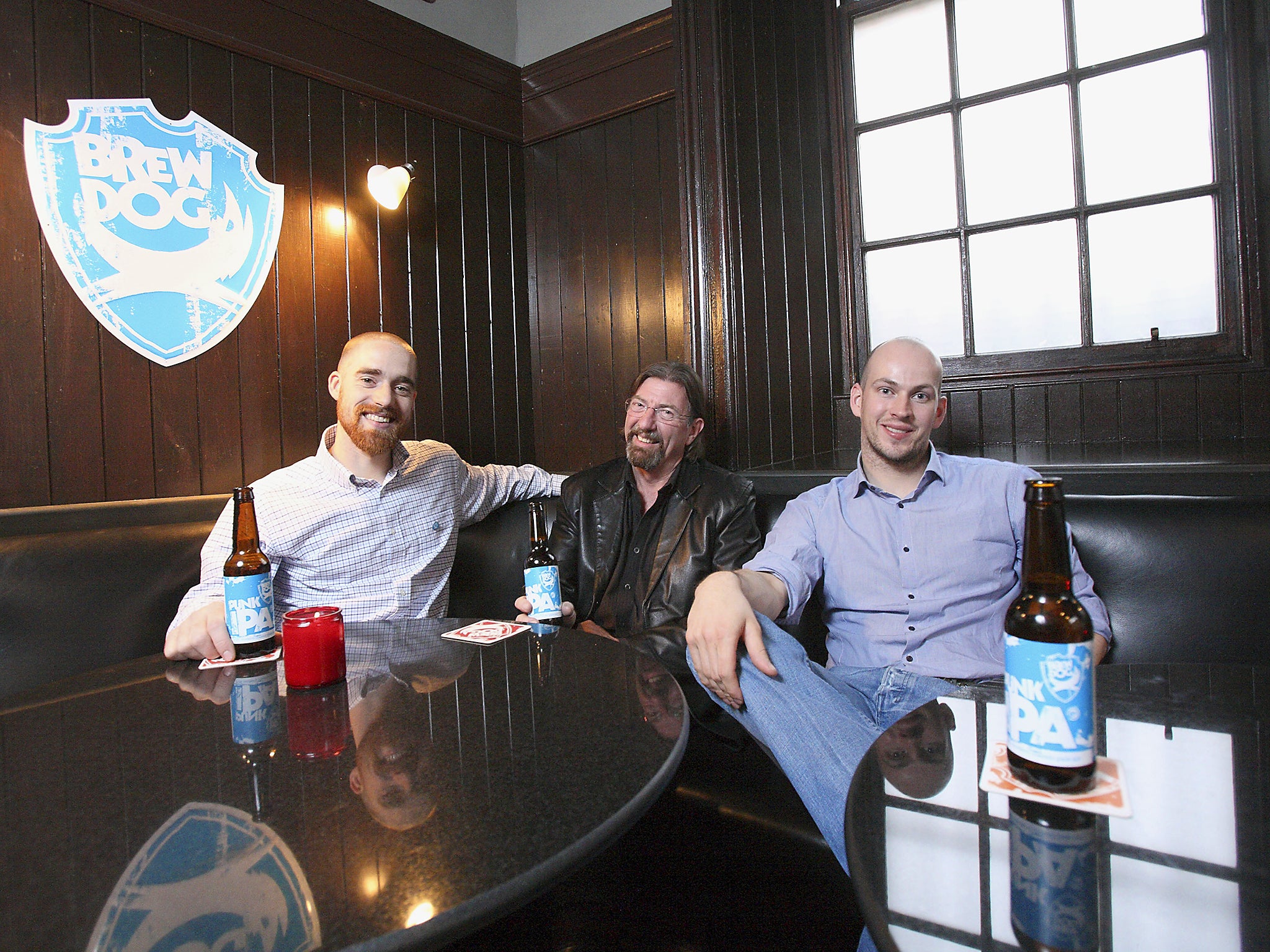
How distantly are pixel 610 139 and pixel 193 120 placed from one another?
153 cm

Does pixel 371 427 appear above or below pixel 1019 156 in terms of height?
below

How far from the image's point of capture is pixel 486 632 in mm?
1338

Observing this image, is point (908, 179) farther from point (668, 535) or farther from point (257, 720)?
point (257, 720)

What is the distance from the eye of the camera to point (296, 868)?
0.58 meters

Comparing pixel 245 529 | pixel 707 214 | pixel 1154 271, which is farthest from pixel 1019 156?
pixel 245 529

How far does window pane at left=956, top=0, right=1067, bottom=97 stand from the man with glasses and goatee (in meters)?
1.53

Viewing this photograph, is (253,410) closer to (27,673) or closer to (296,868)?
(27,673)

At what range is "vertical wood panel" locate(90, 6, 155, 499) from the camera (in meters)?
2.14

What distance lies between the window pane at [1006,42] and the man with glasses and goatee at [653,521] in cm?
153

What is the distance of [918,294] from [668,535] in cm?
144

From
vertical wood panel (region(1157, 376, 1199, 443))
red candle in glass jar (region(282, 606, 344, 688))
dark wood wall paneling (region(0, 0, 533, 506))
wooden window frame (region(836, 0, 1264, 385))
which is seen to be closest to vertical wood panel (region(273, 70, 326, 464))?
dark wood wall paneling (region(0, 0, 533, 506))

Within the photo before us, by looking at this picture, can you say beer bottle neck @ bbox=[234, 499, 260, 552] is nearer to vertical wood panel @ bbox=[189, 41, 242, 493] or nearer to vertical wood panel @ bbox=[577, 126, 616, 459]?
vertical wood panel @ bbox=[189, 41, 242, 493]

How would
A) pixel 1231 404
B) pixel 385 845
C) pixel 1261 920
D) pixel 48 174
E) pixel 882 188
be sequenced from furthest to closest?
pixel 882 188 → pixel 1231 404 → pixel 48 174 → pixel 385 845 → pixel 1261 920

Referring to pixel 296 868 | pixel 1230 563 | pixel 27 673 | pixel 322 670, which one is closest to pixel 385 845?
pixel 296 868
